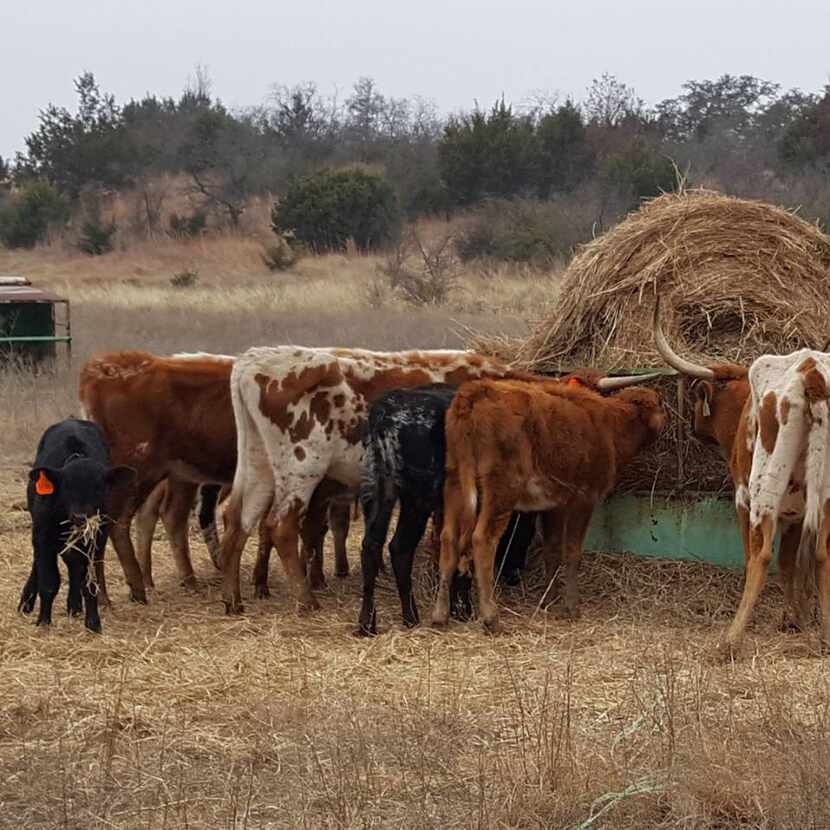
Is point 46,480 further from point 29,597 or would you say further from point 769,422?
point 769,422

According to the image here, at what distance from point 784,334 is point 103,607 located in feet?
14.9

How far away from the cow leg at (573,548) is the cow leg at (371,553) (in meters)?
1.05

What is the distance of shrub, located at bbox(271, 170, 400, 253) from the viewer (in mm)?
41469

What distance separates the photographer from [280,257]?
131ft

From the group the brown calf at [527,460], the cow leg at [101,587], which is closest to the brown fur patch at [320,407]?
the brown calf at [527,460]

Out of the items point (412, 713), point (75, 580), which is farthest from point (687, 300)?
point (412, 713)

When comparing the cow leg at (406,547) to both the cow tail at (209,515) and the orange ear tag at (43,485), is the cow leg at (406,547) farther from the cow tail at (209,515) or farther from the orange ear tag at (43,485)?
the cow tail at (209,515)

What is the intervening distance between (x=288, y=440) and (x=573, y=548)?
183 centimetres

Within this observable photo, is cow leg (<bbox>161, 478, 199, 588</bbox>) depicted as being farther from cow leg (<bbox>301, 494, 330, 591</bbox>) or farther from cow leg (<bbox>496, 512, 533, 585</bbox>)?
cow leg (<bbox>496, 512, 533, 585</bbox>)

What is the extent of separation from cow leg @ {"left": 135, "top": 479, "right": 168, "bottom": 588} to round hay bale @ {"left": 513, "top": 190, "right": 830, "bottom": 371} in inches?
104

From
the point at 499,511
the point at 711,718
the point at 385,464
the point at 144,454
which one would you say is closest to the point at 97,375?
the point at 144,454

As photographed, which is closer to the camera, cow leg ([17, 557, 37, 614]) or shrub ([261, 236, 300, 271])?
cow leg ([17, 557, 37, 614])

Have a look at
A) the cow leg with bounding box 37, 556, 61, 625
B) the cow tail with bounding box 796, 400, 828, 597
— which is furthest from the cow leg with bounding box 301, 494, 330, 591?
the cow tail with bounding box 796, 400, 828, 597

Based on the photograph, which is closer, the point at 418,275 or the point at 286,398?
the point at 286,398
